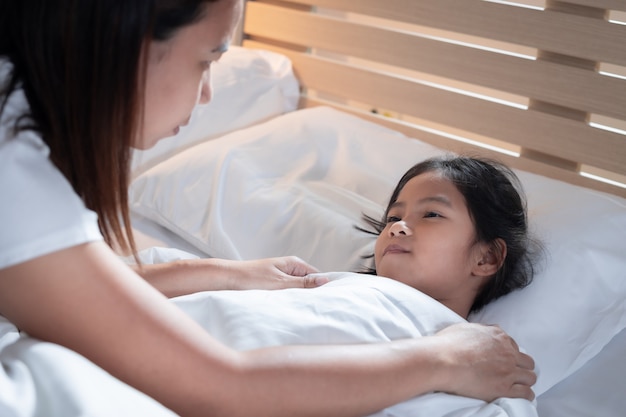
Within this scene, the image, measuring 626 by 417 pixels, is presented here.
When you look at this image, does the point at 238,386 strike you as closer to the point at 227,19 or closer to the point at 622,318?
the point at 227,19

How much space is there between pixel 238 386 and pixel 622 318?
0.90 m

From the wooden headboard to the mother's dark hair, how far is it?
121cm

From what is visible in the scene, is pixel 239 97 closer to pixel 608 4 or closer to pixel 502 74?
pixel 502 74

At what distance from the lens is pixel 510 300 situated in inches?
57.7

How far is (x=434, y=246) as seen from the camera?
1436mm

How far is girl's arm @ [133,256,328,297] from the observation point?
1.30m

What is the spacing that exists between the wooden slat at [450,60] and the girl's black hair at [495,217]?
410 mm

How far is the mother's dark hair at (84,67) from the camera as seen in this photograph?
0.83 metres

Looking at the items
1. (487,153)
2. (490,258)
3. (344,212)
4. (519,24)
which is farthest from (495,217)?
(519,24)

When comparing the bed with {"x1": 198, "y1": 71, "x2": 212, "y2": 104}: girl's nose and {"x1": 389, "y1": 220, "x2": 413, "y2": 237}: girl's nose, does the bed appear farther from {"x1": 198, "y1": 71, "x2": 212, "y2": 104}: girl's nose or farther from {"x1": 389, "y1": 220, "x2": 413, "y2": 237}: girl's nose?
{"x1": 198, "y1": 71, "x2": 212, "y2": 104}: girl's nose

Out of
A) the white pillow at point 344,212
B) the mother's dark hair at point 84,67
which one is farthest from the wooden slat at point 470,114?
the mother's dark hair at point 84,67

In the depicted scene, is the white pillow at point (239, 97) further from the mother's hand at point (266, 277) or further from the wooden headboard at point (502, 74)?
the mother's hand at point (266, 277)

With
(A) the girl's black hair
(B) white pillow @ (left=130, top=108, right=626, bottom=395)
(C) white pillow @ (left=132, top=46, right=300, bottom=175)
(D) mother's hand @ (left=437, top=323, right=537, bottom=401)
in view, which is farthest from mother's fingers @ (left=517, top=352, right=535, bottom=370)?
(C) white pillow @ (left=132, top=46, right=300, bottom=175)

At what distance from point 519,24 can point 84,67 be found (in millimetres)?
Result: 1342
